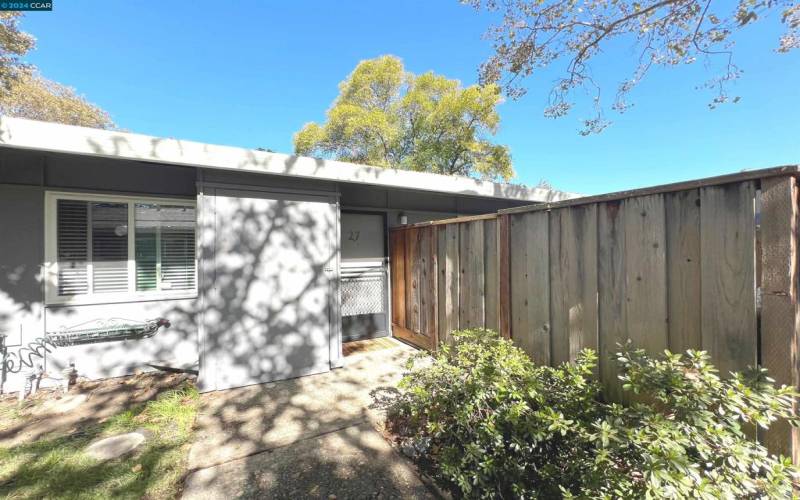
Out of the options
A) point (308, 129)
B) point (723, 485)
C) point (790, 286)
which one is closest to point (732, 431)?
point (723, 485)

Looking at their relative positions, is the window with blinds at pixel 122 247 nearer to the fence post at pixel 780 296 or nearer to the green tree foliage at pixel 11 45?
the fence post at pixel 780 296

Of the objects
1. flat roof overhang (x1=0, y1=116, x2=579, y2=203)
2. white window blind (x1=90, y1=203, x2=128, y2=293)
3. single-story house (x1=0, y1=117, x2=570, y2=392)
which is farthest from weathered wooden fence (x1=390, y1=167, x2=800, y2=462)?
Result: white window blind (x1=90, y1=203, x2=128, y2=293)

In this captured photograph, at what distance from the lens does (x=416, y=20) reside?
326 inches

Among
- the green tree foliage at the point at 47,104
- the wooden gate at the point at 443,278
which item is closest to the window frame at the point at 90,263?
the wooden gate at the point at 443,278

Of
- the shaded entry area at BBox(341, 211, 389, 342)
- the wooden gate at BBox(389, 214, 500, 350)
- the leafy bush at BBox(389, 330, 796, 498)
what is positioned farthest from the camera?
the shaded entry area at BBox(341, 211, 389, 342)

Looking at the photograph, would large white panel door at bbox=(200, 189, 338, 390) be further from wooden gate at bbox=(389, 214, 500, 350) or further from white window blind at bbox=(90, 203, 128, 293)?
white window blind at bbox=(90, 203, 128, 293)

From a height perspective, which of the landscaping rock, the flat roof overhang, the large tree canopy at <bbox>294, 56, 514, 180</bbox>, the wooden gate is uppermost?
the large tree canopy at <bbox>294, 56, 514, 180</bbox>

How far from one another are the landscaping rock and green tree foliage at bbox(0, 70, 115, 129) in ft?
51.2

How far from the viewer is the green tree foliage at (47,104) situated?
39.9 feet

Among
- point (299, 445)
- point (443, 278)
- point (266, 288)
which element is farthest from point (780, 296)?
point (266, 288)

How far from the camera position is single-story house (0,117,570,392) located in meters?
3.16

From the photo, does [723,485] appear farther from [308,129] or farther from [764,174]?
[308,129]

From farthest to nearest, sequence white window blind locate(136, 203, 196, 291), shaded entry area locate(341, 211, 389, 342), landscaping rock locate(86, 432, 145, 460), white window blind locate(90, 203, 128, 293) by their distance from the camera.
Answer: shaded entry area locate(341, 211, 389, 342)
white window blind locate(136, 203, 196, 291)
white window blind locate(90, 203, 128, 293)
landscaping rock locate(86, 432, 145, 460)

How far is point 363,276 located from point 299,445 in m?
2.76
